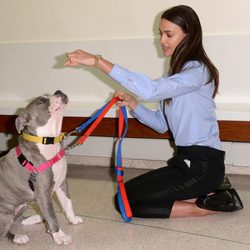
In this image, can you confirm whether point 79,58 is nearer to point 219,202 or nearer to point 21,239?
point 21,239

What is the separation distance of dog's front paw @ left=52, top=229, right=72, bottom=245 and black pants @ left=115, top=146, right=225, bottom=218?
43cm

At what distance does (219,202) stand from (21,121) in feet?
3.83

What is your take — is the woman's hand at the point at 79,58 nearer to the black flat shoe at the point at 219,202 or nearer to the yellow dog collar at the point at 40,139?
the yellow dog collar at the point at 40,139

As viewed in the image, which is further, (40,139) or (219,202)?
(219,202)

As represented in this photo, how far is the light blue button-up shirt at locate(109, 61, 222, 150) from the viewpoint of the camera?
6.15 feet

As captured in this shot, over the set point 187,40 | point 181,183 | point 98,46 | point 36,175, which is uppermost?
point 187,40

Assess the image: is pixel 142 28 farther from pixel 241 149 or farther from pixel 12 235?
pixel 12 235

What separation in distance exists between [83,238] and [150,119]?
0.84 m

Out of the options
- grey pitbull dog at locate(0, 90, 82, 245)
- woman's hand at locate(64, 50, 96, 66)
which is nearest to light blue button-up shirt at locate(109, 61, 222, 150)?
woman's hand at locate(64, 50, 96, 66)

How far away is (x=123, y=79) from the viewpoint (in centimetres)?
187

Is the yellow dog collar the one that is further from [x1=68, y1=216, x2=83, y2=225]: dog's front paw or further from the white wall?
the white wall

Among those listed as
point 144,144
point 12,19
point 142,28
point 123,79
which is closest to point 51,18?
point 12,19

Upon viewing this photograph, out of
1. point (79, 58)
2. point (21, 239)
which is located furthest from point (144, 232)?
point (79, 58)

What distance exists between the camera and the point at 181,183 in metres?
2.12
